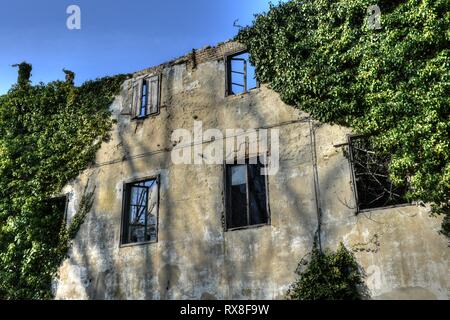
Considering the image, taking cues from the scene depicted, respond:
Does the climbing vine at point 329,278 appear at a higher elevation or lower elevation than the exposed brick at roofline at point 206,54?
lower

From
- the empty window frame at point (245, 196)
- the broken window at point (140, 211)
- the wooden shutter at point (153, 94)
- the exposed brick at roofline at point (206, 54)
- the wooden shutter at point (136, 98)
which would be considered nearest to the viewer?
the empty window frame at point (245, 196)

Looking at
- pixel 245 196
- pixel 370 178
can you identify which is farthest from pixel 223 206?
pixel 370 178

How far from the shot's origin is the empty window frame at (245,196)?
30.7 feet

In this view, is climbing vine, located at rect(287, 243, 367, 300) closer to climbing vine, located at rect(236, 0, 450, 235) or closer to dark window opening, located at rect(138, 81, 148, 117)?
climbing vine, located at rect(236, 0, 450, 235)

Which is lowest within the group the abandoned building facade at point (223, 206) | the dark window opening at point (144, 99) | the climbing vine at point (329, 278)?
the climbing vine at point (329, 278)

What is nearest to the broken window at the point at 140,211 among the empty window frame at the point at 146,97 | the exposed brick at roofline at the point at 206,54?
the empty window frame at the point at 146,97

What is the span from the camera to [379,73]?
8367mm

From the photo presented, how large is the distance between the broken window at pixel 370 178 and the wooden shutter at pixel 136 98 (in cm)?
605

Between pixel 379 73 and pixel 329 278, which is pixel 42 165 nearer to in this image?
pixel 329 278

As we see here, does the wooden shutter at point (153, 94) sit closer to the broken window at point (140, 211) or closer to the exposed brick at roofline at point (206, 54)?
the exposed brick at roofline at point (206, 54)

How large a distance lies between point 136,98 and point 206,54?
2382 millimetres

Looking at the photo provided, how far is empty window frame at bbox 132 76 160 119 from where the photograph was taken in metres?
11.8
